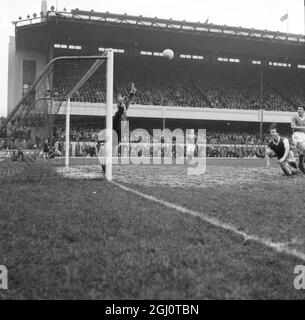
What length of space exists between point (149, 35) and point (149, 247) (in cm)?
3810

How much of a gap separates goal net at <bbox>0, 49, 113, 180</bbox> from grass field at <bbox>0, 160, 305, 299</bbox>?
4.01 meters

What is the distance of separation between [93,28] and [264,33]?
630 inches

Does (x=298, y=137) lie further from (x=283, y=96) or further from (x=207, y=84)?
(x=283, y=96)

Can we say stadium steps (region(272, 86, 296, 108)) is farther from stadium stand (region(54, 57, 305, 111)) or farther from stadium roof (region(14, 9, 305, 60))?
stadium roof (region(14, 9, 305, 60))

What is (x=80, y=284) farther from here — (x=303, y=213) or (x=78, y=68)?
(x=78, y=68)

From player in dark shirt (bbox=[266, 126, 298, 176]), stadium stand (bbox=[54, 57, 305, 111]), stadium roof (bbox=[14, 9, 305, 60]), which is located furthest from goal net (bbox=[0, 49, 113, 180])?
stadium stand (bbox=[54, 57, 305, 111])

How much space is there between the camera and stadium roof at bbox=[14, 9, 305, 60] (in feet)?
121

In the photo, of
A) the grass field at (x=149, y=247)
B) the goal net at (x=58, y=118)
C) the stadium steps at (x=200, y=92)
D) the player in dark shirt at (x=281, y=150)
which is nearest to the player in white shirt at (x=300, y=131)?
the player in dark shirt at (x=281, y=150)

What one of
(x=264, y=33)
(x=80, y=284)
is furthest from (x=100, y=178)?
(x=264, y=33)

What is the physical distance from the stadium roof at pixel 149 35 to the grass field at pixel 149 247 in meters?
32.9

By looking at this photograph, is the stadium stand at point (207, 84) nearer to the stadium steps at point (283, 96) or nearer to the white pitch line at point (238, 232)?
the stadium steps at point (283, 96)

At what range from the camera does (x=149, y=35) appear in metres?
39.8

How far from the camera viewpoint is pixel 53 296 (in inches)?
102

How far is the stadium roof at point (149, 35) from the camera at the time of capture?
3681 centimetres
